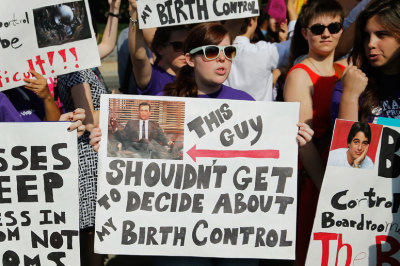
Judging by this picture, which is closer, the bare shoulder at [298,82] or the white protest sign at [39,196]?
the white protest sign at [39,196]

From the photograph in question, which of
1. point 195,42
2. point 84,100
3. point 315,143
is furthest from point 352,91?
point 84,100

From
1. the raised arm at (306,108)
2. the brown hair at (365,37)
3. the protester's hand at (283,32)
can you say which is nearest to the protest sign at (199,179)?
the raised arm at (306,108)

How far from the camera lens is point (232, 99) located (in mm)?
3033

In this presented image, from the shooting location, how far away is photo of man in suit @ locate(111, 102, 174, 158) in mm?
2866

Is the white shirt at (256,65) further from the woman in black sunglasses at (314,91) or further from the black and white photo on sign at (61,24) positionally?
the black and white photo on sign at (61,24)

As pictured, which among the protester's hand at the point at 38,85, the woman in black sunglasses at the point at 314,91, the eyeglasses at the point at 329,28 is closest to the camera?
the protester's hand at the point at 38,85

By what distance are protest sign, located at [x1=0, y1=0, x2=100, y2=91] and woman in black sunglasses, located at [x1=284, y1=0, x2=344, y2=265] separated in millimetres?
1209

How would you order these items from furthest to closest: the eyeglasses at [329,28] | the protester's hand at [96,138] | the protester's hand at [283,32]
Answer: the protester's hand at [283,32]
the eyeglasses at [329,28]
the protester's hand at [96,138]

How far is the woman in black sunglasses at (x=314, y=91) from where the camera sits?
3.29 meters

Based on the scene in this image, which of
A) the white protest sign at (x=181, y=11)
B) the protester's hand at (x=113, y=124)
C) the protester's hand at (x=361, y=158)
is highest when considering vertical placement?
the white protest sign at (x=181, y=11)

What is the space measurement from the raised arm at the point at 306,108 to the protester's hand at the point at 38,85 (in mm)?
1376

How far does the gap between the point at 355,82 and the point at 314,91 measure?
0.47 meters

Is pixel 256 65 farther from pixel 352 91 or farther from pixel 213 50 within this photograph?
pixel 352 91

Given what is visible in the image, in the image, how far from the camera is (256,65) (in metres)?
4.38
